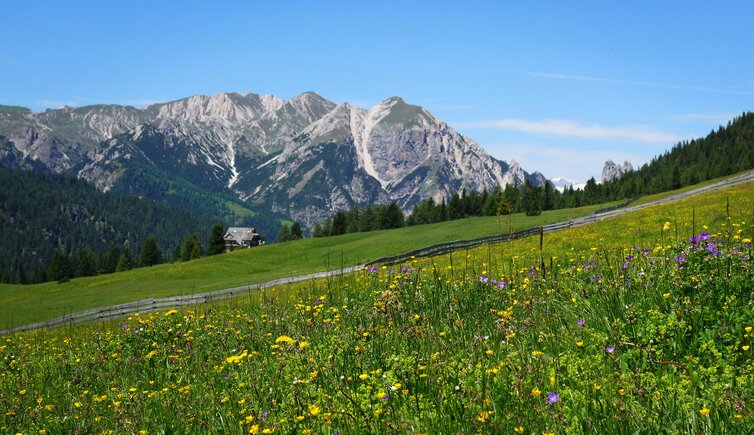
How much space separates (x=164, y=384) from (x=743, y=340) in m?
6.78

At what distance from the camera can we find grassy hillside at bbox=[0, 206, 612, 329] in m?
48.4

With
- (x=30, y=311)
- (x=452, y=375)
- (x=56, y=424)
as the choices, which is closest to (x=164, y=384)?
(x=56, y=424)

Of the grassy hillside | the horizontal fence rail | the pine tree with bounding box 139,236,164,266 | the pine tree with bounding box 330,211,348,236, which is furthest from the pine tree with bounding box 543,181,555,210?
the pine tree with bounding box 139,236,164,266

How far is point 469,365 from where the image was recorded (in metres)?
4.23

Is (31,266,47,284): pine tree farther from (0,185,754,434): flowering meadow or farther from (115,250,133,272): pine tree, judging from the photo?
(0,185,754,434): flowering meadow

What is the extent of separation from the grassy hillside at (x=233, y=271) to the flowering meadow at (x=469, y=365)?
38.9m

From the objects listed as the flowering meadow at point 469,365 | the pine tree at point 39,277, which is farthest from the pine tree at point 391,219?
the flowering meadow at point 469,365

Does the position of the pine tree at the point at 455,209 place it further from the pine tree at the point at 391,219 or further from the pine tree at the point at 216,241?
the pine tree at the point at 216,241

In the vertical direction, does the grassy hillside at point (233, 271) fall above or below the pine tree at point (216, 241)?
below

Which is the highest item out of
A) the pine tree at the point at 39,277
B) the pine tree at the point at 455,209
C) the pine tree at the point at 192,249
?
the pine tree at the point at 455,209

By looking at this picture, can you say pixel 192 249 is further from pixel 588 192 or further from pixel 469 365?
pixel 469 365

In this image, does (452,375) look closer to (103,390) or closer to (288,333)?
(288,333)

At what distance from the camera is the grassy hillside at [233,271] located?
48356mm

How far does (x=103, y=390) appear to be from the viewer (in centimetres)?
803
